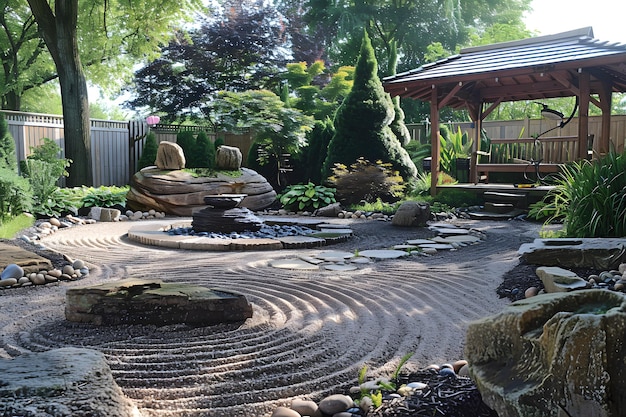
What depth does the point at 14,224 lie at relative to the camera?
8.01 m

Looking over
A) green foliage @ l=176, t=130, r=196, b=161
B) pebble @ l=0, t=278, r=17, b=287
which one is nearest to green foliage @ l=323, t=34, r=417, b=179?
green foliage @ l=176, t=130, r=196, b=161

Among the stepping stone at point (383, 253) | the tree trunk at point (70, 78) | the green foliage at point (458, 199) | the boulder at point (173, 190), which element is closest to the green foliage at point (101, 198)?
the boulder at point (173, 190)

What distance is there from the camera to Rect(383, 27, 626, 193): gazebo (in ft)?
32.3

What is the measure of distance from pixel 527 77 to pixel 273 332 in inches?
419

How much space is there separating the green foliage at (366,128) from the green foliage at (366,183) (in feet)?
2.31

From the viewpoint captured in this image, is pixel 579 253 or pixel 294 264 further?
pixel 294 264

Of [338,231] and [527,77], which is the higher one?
[527,77]

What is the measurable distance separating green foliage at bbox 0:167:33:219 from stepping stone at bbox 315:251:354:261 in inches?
207

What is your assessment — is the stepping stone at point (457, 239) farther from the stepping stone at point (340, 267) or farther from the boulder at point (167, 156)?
the boulder at point (167, 156)

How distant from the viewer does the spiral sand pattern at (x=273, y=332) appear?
7.75ft

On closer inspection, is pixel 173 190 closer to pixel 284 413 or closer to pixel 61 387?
pixel 284 413

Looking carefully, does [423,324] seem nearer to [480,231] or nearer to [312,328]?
[312,328]

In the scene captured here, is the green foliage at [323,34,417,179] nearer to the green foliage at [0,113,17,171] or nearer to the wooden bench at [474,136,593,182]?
the wooden bench at [474,136,593,182]

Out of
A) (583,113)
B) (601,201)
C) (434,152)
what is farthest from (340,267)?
(583,113)
